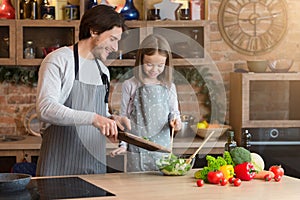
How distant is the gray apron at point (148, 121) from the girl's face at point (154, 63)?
201mm

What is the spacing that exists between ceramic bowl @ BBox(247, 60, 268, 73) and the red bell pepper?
2.42m

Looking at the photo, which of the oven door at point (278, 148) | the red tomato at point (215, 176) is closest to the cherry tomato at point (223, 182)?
the red tomato at point (215, 176)

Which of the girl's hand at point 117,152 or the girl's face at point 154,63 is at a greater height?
the girl's face at point 154,63

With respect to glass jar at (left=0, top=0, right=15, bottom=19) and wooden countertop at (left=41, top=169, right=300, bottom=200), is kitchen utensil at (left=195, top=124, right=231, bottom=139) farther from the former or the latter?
wooden countertop at (left=41, top=169, right=300, bottom=200)

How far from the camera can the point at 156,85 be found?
4.09m

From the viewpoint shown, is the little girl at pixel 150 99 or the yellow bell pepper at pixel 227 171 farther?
the little girl at pixel 150 99

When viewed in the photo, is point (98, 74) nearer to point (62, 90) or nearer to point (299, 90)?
point (62, 90)

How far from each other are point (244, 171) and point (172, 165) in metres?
0.38

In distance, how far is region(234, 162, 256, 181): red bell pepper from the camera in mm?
3195

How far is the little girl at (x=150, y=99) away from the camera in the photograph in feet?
12.6

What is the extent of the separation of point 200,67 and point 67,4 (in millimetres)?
1341

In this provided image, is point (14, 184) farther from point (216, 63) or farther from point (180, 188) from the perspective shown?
point (216, 63)

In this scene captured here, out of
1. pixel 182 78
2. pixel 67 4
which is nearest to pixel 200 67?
pixel 182 78

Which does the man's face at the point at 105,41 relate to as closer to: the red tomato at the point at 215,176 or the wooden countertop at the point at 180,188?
the wooden countertop at the point at 180,188
